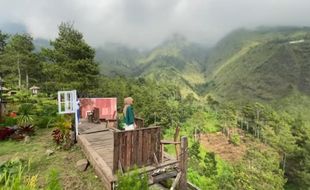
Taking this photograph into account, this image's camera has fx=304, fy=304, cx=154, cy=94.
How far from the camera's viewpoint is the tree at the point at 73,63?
27.9 meters

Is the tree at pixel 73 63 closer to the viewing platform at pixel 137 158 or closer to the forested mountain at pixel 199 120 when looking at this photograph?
the forested mountain at pixel 199 120

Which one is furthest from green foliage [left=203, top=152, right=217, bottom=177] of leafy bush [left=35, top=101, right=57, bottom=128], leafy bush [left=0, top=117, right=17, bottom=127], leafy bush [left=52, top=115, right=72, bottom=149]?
leafy bush [left=52, top=115, right=72, bottom=149]

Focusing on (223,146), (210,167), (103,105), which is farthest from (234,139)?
(103,105)

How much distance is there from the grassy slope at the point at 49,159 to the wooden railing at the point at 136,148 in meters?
1.30

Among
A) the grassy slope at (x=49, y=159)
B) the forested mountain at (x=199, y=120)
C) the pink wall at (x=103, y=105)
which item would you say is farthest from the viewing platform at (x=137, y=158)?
the forested mountain at (x=199, y=120)

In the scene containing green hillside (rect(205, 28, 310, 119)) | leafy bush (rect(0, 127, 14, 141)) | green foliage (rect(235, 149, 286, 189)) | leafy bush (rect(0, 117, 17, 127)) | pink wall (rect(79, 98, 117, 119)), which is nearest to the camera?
leafy bush (rect(0, 127, 14, 141))

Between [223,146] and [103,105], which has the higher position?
[103,105]

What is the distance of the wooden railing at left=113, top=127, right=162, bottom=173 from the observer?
7.53m

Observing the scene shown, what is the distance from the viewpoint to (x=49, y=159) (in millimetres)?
10836

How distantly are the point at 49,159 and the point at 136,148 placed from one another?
14.7ft

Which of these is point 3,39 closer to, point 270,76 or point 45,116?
point 45,116

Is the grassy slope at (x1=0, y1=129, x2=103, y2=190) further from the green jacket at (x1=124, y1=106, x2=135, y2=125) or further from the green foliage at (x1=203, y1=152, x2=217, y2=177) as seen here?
the green foliage at (x1=203, y1=152, x2=217, y2=177)

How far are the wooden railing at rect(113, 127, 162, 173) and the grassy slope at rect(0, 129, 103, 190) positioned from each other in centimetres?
130

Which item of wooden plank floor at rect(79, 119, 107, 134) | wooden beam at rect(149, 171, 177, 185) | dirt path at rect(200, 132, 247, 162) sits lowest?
dirt path at rect(200, 132, 247, 162)
